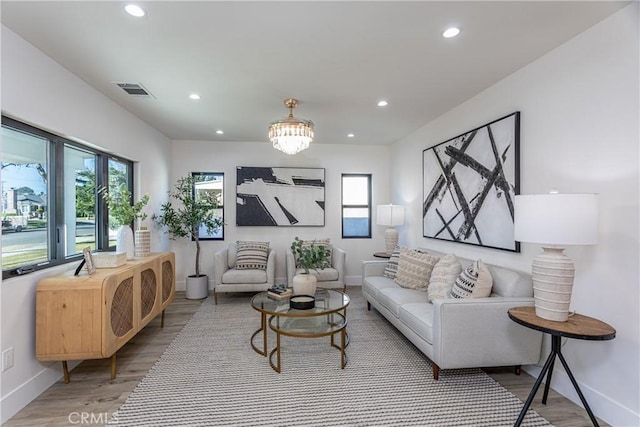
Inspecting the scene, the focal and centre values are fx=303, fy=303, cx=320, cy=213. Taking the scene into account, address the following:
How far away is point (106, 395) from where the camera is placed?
2217 millimetres

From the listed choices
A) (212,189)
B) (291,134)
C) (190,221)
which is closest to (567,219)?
(291,134)

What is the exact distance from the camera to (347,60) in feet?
7.88

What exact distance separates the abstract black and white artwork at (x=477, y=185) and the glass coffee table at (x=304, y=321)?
1.56m

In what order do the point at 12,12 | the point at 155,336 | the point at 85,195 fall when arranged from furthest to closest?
the point at 155,336 < the point at 85,195 < the point at 12,12

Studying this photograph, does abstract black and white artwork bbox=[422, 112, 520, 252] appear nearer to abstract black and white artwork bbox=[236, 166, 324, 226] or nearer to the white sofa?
the white sofa

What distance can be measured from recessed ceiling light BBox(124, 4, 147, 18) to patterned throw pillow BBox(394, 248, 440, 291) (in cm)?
325

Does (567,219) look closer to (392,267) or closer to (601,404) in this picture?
(601,404)

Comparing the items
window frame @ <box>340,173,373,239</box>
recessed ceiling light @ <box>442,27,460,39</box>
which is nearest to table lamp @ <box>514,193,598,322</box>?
recessed ceiling light @ <box>442,27,460,39</box>

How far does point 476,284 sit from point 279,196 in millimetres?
3581

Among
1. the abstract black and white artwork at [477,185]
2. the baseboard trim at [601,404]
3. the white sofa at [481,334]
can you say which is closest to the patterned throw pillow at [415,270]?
the abstract black and white artwork at [477,185]

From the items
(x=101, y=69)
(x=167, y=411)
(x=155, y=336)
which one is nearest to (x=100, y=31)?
(x=101, y=69)

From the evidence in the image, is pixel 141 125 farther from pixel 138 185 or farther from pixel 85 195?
pixel 85 195

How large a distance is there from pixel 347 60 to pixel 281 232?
346 centimetres

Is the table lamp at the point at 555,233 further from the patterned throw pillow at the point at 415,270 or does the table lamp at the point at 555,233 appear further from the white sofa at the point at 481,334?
the patterned throw pillow at the point at 415,270
